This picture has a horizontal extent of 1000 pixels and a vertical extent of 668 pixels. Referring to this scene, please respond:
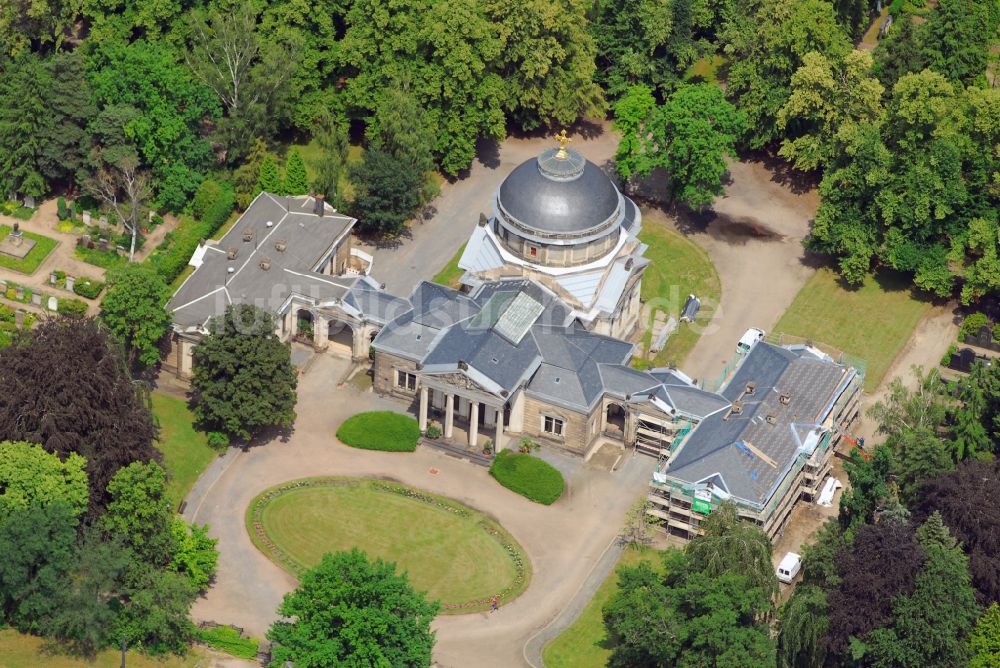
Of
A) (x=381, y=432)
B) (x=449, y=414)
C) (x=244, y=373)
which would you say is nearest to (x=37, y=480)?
(x=244, y=373)

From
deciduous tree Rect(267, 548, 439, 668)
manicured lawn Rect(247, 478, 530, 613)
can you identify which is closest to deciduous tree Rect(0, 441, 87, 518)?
manicured lawn Rect(247, 478, 530, 613)

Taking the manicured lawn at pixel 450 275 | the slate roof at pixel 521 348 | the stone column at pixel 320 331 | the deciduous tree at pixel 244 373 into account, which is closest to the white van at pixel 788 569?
the slate roof at pixel 521 348

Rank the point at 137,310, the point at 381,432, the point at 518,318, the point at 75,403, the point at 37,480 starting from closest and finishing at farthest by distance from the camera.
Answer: the point at 37,480 < the point at 75,403 < the point at 137,310 < the point at 381,432 < the point at 518,318

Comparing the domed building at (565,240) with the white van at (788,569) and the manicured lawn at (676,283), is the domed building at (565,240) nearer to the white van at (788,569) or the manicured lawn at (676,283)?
the manicured lawn at (676,283)

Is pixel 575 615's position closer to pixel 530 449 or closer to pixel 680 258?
pixel 530 449

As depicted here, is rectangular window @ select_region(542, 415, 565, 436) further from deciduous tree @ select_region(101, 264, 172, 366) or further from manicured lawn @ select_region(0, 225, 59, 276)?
manicured lawn @ select_region(0, 225, 59, 276)

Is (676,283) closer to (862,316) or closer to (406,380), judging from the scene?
(862,316)

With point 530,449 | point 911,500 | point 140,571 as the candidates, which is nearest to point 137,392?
point 140,571

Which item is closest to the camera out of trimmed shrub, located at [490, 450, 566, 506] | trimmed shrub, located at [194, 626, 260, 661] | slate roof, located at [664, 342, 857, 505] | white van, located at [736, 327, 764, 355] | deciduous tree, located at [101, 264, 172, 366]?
trimmed shrub, located at [194, 626, 260, 661]
